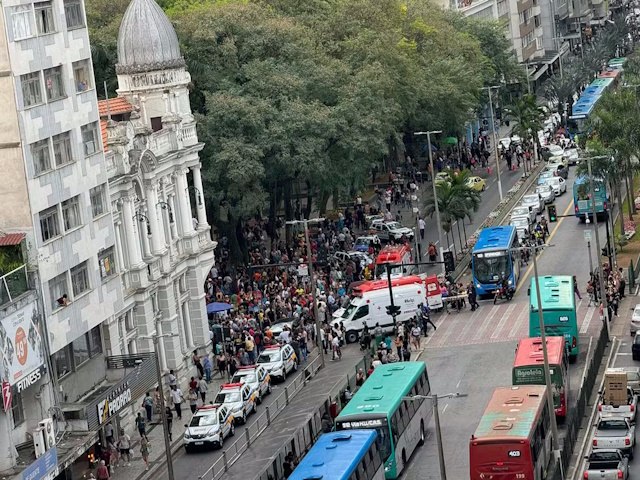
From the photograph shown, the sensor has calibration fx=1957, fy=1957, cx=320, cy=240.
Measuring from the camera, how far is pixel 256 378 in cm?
9362

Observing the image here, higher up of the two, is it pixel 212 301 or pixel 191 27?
pixel 191 27

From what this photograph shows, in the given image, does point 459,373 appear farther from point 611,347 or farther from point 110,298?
point 110,298

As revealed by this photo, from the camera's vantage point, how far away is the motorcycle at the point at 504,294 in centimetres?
11025

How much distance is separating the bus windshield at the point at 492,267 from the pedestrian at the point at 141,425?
94.5 ft

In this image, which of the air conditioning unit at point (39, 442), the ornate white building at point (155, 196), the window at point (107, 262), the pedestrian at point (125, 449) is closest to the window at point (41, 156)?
the window at point (107, 262)

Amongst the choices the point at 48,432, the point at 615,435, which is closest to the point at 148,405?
the point at 48,432

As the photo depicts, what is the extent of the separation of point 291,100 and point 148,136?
91.4 ft

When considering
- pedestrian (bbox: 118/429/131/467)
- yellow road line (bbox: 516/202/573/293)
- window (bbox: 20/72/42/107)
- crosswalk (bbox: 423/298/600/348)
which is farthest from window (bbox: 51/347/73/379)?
yellow road line (bbox: 516/202/573/293)

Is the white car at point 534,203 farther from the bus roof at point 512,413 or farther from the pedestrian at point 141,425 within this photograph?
the bus roof at point 512,413

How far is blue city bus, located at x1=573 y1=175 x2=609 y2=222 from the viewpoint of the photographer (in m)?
127

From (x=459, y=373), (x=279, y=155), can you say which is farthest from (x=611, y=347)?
(x=279, y=155)

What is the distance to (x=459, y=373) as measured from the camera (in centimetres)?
9494

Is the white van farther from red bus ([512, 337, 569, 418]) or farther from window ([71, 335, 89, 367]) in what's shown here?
window ([71, 335, 89, 367])

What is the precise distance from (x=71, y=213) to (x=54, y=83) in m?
5.69
